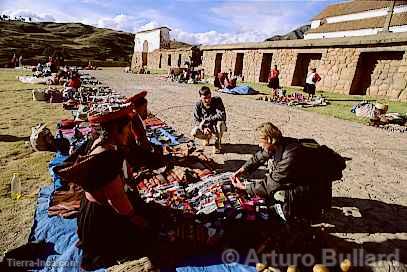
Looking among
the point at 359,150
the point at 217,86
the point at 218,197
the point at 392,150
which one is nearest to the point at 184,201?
the point at 218,197

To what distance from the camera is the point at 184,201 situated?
170 inches

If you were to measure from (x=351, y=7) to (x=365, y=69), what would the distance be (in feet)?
79.2

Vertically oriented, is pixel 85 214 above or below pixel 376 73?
below

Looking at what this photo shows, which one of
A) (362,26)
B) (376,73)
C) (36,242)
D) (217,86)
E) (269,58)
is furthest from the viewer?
(362,26)

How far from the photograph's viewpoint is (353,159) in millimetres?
7406

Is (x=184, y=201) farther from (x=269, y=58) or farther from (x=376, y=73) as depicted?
(x=269, y=58)

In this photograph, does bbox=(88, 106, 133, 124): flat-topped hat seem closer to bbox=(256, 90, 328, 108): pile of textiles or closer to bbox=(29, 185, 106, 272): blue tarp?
bbox=(29, 185, 106, 272): blue tarp

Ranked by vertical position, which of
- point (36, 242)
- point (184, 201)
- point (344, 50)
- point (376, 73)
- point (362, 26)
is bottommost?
point (36, 242)

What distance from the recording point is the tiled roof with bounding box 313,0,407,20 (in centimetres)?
3300

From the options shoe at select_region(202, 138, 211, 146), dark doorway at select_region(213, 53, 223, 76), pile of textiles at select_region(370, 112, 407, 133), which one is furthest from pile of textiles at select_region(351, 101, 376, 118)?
dark doorway at select_region(213, 53, 223, 76)

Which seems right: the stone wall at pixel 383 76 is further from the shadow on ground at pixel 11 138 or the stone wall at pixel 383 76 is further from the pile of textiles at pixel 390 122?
the shadow on ground at pixel 11 138

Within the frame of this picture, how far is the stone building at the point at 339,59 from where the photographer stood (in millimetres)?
15500

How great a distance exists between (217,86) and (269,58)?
4715 millimetres

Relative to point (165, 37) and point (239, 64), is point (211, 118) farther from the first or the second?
point (165, 37)
